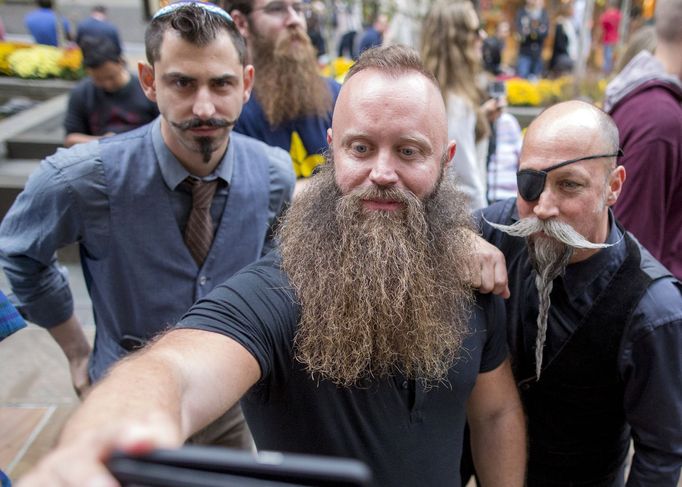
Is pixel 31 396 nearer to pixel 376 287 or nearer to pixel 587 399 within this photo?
pixel 376 287

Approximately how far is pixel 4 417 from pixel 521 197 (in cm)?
331

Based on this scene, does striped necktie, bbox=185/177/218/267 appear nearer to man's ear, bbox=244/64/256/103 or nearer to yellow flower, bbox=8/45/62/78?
man's ear, bbox=244/64/256/103

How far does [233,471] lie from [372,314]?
93cm

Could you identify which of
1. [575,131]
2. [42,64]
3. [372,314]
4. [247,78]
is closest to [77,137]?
[247,78]

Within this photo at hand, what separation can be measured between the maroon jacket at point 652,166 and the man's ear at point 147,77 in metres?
1.99

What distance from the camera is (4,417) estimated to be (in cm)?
358

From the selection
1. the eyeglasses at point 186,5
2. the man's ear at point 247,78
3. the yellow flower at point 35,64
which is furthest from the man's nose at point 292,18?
the yellow flower at point 35,64

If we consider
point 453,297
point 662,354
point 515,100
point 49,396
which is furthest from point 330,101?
point 515,100

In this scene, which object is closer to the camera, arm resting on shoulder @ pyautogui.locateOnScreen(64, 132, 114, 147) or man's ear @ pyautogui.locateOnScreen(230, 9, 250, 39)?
man's ear @ pyautogui.locateOnScreen(230, 9, 250, 39)

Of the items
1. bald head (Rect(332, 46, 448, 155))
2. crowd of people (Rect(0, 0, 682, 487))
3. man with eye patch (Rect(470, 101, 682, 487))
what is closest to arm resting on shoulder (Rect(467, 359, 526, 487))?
crowd of people (Rect(0, 0, 682, 487))

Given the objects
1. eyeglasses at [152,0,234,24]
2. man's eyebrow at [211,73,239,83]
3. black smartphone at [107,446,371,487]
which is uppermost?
eyeglasses at [152,0,234,24]

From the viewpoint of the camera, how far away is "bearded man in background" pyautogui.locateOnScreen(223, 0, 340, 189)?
3.09m

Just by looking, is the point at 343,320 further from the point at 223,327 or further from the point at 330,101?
the point at 330,101

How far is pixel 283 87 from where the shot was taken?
10.1ft
